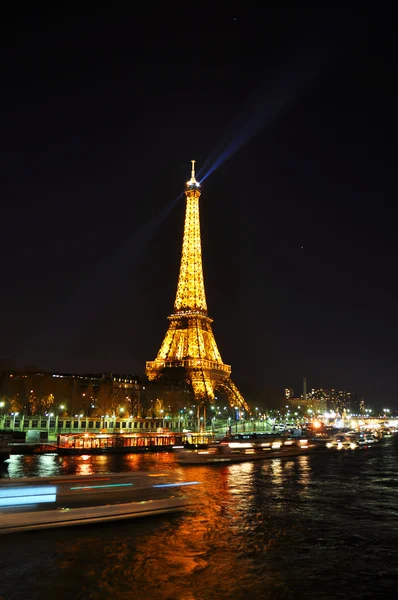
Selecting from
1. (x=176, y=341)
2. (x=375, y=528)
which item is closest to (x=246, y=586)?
(x=375, y=528)

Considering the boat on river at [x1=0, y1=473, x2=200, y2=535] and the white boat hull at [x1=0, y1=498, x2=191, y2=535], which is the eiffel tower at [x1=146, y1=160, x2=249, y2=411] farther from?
the white boat hull at [x1=0, y1=498, x2=191, y2=535]

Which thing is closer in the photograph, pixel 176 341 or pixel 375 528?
pixel 375 528

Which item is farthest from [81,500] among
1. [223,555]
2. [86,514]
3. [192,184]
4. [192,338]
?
[192,184]

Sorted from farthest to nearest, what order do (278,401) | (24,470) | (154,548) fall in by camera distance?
(278,401) → (24,470) → (154,548)

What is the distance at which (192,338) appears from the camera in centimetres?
10806

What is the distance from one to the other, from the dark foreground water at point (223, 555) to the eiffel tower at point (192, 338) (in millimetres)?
78763

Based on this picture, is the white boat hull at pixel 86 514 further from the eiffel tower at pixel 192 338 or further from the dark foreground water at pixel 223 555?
the eiffel tower at pixel 192 338

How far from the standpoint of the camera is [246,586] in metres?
12.8

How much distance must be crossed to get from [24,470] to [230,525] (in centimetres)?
2332

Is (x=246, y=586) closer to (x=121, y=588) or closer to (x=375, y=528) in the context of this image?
(x=121, y=588)

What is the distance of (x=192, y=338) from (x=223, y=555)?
92.6 metres

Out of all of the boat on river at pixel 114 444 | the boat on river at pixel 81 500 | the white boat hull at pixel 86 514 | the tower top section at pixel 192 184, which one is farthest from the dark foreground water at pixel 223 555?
the tower top section at pixel 192 184

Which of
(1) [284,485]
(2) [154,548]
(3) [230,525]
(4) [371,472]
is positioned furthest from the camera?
(4) [371,472]

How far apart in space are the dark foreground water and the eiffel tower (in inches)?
3101
